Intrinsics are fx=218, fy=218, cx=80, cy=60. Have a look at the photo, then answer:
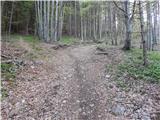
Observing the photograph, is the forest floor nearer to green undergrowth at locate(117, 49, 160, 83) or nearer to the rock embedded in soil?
the rock embedded in soil

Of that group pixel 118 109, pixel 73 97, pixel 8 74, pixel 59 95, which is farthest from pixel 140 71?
pixel 8 74

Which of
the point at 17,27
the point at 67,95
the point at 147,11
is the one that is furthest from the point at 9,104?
the point at 17,27

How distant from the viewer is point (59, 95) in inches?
297

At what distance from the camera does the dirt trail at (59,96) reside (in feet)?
20.7

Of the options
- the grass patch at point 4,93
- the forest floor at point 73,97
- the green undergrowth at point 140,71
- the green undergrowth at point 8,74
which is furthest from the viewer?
the green undergrowth at point 140,71

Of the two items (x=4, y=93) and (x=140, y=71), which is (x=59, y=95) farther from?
(x=140, y=71)

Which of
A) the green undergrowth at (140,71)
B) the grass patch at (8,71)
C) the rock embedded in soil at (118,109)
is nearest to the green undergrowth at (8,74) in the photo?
the grass patch at (8,71)

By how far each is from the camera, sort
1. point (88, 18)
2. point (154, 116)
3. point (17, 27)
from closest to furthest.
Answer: point (154, 116) → point (17, 27) → point (88, 18)

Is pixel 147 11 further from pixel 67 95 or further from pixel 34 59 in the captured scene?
pixel 67 95

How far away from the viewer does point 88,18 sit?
37.4 metres

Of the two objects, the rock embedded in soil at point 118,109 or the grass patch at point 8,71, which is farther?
the grass patch at point 8,71

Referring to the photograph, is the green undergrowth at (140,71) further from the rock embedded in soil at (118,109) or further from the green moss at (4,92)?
the green moss at (4,92)

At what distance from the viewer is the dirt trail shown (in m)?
6.31

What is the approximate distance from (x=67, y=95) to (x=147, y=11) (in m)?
14.4
